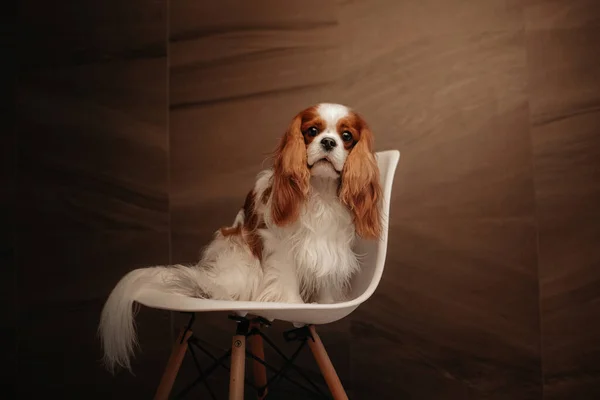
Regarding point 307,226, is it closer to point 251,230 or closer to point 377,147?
point 251,230

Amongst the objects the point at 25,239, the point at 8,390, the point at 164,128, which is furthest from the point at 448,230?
the point at 8,390

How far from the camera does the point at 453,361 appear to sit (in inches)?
80.4

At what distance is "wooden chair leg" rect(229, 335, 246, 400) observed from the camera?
A: 1312 millimetres

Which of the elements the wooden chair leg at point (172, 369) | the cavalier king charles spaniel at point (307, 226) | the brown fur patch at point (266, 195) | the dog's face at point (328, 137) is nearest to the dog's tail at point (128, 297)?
the cavalier king charles spaniel at point (307, 226)

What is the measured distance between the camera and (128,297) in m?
1.37

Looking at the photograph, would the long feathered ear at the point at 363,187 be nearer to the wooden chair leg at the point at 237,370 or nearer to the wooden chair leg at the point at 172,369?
the wooden chair leg at the point at 237,370

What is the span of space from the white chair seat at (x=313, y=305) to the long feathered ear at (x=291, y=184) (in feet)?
0.79

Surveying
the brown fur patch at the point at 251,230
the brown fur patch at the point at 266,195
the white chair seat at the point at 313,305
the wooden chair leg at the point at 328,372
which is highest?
the brown fur patch at the point at 266,195

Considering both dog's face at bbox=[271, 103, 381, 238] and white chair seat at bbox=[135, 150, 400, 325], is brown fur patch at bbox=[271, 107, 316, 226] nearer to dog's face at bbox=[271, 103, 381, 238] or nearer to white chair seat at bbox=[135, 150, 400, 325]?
dog's face at bbox=[271, 103, 381, 238]

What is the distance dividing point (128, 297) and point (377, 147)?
110 centimetres

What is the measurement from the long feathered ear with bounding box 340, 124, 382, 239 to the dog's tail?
0.44 metres

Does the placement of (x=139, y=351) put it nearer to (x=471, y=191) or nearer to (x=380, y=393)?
(x=380, y=393)

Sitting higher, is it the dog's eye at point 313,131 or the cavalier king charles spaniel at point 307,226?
the dog's eye at point 313,131

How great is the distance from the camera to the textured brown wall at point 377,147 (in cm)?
196
